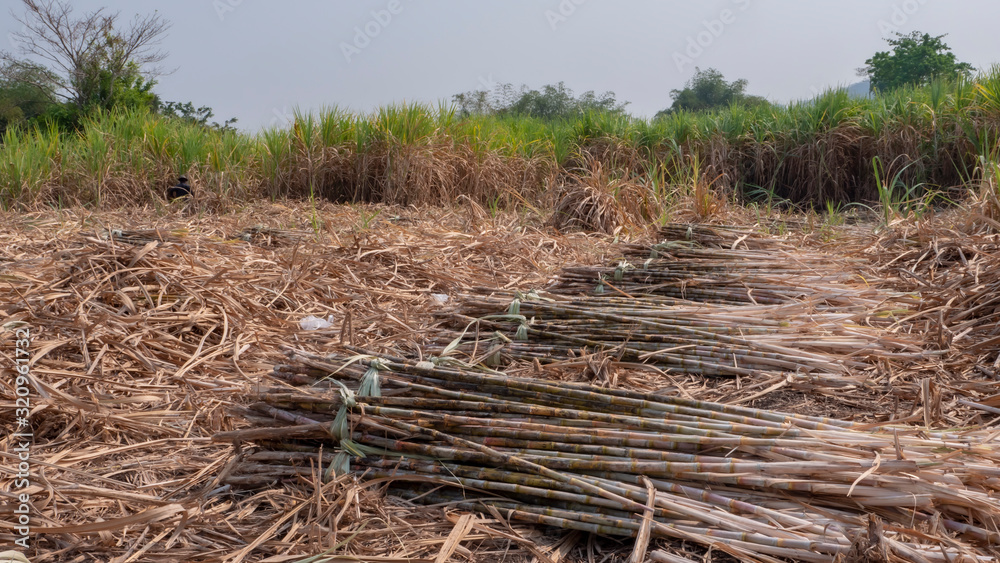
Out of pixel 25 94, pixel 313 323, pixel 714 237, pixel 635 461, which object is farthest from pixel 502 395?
pixel 25 94

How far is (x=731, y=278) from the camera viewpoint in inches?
126

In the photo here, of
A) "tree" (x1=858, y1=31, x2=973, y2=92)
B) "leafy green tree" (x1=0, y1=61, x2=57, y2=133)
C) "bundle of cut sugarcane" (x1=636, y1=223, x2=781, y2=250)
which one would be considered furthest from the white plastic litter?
"tree" (x1=858, y1=31, x2=973, y2=92)

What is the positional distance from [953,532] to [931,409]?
66 centimetres

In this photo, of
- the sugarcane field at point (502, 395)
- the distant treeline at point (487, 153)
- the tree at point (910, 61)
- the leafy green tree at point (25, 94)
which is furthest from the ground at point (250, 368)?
the tree at point (910, 61)

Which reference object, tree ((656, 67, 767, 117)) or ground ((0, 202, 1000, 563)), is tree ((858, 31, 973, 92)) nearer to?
tree ((656, 67, 767, 117))

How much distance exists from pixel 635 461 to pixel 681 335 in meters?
1.07

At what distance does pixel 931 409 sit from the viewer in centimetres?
174

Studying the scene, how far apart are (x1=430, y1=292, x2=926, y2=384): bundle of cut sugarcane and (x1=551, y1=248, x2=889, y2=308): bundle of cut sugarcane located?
29cm

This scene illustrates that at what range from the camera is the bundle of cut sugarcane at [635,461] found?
120cm

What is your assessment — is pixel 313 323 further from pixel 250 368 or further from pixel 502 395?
pixel 502 395

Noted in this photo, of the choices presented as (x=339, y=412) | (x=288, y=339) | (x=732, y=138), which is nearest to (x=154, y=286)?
(x=288, y=339)

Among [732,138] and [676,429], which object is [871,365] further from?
[732,138]

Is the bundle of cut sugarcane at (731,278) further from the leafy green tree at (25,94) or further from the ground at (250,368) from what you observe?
the leafy green tree at (25,94)

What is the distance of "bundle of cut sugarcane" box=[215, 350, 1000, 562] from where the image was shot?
3.95 ft
